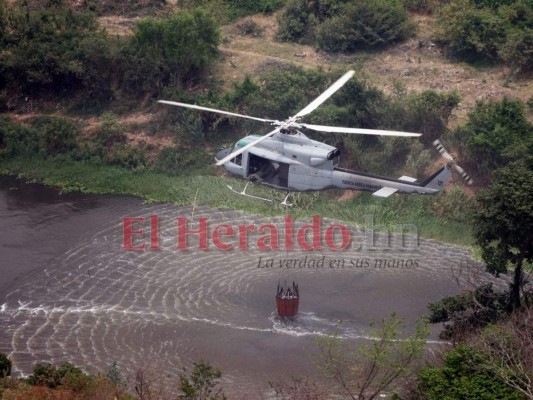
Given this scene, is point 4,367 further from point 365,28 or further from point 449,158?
point 365,28

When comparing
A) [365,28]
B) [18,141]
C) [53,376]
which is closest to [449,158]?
[53,376]

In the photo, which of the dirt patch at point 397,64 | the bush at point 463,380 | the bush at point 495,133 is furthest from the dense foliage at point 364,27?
the bush at point 463,380

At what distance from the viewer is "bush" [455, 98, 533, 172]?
31.4 m

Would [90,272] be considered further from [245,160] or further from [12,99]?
[12,99]

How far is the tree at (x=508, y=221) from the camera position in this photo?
2158cm

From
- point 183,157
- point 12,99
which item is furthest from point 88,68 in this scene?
point 183,157

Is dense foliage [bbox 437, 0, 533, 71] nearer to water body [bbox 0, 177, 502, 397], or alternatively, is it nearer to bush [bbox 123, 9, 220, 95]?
bush [bbox 123, 9, 220, 95]

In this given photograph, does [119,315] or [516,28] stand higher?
[516,28]

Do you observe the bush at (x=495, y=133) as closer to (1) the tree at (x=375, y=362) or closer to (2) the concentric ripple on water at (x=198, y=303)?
(2) the concentric ripple on water at (x=198, y=303)

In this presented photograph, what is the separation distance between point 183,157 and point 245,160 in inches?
400

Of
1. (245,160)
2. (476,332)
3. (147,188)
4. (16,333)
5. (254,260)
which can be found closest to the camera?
(476,332)

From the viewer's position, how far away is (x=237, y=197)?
108 ft

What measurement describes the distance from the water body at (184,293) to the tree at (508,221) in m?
3.66

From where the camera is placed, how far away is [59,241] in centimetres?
2973
